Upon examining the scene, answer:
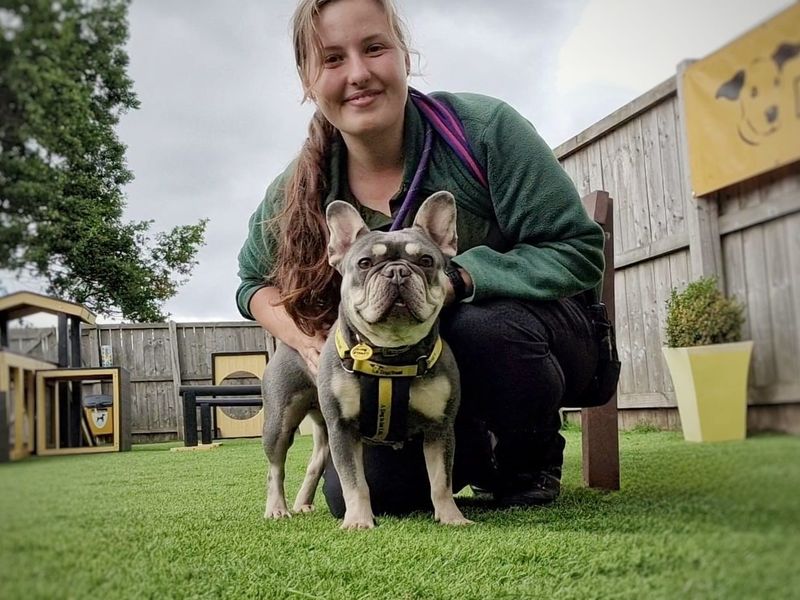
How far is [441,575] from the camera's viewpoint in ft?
5.63

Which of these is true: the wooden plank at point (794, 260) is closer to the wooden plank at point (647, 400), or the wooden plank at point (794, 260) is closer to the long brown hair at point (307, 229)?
the wooden plank at point (647, 400)

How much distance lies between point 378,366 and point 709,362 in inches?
62.6

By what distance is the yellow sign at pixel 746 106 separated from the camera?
54cm

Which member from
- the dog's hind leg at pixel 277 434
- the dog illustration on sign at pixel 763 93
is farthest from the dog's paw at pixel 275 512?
the dog illustration on sign at pixel 763 93

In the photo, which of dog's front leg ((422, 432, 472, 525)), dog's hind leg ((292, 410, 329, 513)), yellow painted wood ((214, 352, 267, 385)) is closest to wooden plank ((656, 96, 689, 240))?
yellow painted wood ((214, 352, 267, 385))

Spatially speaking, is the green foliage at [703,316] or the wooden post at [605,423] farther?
the wooden post at [605,423]

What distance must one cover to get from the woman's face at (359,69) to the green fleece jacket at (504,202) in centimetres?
20

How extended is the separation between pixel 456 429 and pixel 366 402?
65 cm

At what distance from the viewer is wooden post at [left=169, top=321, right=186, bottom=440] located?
1.38 metres

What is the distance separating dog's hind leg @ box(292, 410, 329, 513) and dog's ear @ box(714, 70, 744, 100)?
7.49ft

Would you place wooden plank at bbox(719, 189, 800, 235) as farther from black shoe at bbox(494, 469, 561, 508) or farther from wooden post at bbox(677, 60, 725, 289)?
black shoe at bbox(494, 469, 561, 508)

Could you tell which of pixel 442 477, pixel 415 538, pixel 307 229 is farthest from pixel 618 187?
pixel 442 477

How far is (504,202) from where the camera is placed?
80.4 inches

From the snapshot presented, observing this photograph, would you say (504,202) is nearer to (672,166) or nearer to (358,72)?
(358,72)
